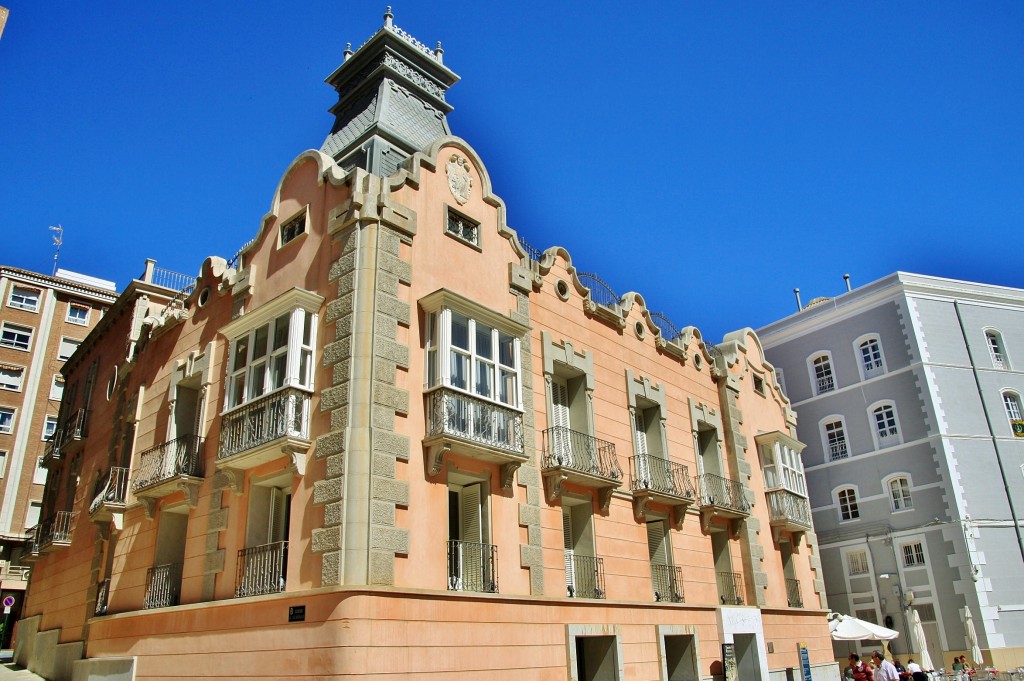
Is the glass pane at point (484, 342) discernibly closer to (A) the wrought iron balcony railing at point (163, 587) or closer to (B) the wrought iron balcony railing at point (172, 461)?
(B) the wrought iron balcony railing at point (172, 461)

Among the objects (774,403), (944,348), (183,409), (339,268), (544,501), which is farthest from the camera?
(944,348)

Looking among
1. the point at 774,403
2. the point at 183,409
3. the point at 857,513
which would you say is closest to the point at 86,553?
the point at 183,409

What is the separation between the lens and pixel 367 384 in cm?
1423

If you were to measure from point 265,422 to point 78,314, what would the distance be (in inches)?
1547

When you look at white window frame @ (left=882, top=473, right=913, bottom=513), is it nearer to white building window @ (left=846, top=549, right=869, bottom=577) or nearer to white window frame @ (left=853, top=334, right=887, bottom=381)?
white building window @ (left=846, top=549, right=869, bottom=577)

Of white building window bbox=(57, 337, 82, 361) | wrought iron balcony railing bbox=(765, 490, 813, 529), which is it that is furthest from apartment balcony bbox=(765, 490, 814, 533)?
white building window bbox=(57, 337, 82, 361)

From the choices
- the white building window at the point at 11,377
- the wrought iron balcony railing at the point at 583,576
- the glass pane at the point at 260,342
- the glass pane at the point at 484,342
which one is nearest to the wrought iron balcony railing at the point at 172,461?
the glass pane at the point at 260,342

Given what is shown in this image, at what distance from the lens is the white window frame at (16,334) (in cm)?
4431

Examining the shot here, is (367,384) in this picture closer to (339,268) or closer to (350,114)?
(339,268)

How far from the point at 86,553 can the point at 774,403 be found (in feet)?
76.0

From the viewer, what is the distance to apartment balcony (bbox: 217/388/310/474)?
14266 millimetres

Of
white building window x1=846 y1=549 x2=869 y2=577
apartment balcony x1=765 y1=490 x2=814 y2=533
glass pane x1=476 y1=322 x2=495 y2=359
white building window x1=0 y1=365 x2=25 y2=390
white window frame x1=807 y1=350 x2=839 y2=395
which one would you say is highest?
white building window x1=0 y1=365 x2=25 y2=390

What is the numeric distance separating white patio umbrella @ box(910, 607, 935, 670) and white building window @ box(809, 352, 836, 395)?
1165cm

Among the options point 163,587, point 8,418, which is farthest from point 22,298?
point 163,587
